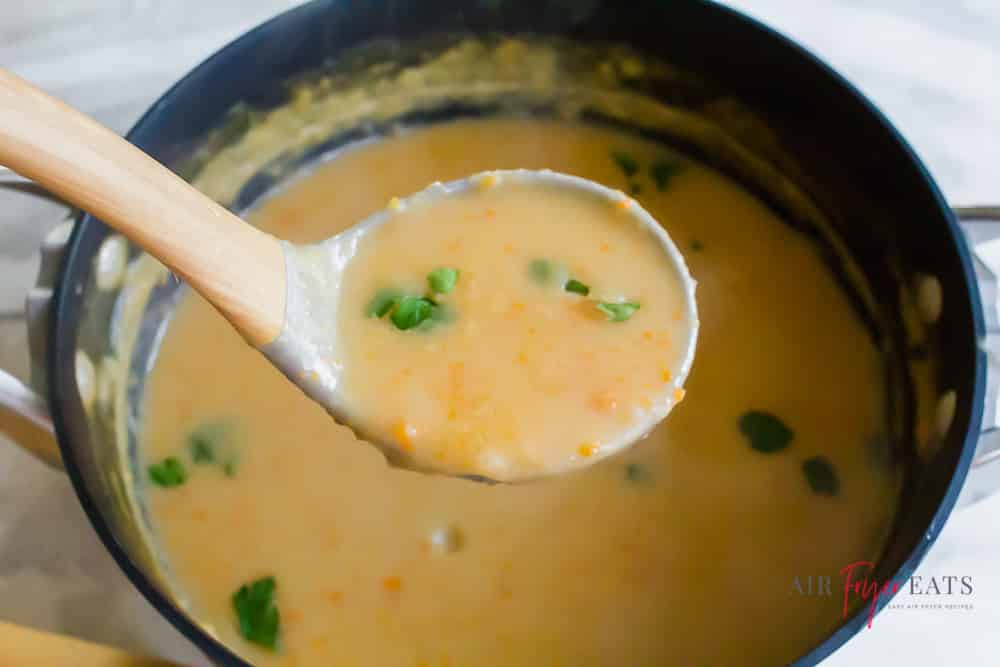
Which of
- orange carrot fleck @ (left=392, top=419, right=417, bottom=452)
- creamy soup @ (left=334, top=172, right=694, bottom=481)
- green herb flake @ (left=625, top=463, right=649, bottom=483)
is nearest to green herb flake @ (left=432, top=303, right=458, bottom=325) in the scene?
creamy soup @ (left=334, top=172, right=694, bottom=481)

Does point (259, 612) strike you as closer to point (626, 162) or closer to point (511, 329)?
point (511, 329)

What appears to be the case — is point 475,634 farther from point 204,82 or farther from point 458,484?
point 204,82

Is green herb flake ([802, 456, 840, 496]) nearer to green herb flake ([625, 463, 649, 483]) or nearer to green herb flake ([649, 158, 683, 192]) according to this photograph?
green herb flake ([625, 463, 649, 483])

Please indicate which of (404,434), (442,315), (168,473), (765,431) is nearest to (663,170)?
(765,431)

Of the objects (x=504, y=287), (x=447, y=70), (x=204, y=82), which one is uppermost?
(x=447, y=70)

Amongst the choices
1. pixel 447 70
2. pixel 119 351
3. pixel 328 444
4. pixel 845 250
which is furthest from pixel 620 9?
pixel 119 351

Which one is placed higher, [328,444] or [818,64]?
[818,64]

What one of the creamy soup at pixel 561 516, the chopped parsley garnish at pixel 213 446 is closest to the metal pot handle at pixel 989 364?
the creamy soup at pixel 561 516

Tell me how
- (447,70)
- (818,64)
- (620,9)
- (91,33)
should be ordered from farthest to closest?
1. (91,33)
2. (447,70)
3. (620,9)
4. (818,64)
